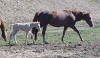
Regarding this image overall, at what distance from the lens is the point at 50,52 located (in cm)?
1277

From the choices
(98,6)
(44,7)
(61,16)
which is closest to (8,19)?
(44,7)

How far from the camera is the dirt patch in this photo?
11.9 m

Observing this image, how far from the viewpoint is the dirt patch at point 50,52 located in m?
11.9

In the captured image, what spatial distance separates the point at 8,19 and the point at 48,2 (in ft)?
38.9

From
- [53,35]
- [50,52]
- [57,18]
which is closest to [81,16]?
[57,18]

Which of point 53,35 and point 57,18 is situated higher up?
point 57,18

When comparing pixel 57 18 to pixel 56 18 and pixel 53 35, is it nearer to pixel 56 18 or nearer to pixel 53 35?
pixel 56 18

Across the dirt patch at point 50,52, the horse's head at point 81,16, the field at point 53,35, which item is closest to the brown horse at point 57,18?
the horse's head at point 81,16

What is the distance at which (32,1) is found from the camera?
39500 mm

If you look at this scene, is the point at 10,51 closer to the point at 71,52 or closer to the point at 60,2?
the point at 71,52

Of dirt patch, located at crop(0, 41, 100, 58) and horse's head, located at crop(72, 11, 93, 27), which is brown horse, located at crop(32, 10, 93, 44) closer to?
horse's head, located at crop(72, 11, 93, 27)

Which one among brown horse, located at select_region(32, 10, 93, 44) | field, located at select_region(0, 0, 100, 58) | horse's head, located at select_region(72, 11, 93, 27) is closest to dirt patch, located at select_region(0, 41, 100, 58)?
field, located at select_region(0, 0, 100, 58)

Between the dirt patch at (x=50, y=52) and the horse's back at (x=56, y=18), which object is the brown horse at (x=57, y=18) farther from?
the dirt patch at (x=50, y=52)

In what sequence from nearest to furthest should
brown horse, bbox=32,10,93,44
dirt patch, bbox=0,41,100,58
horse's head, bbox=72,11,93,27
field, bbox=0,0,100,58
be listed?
dirt patch, bbox=0,41,100,58 → field, bbox=0,0,100,58 → brown horse, bbox=32,10,93,44 → horse's head, bbox=72,11,93,27
